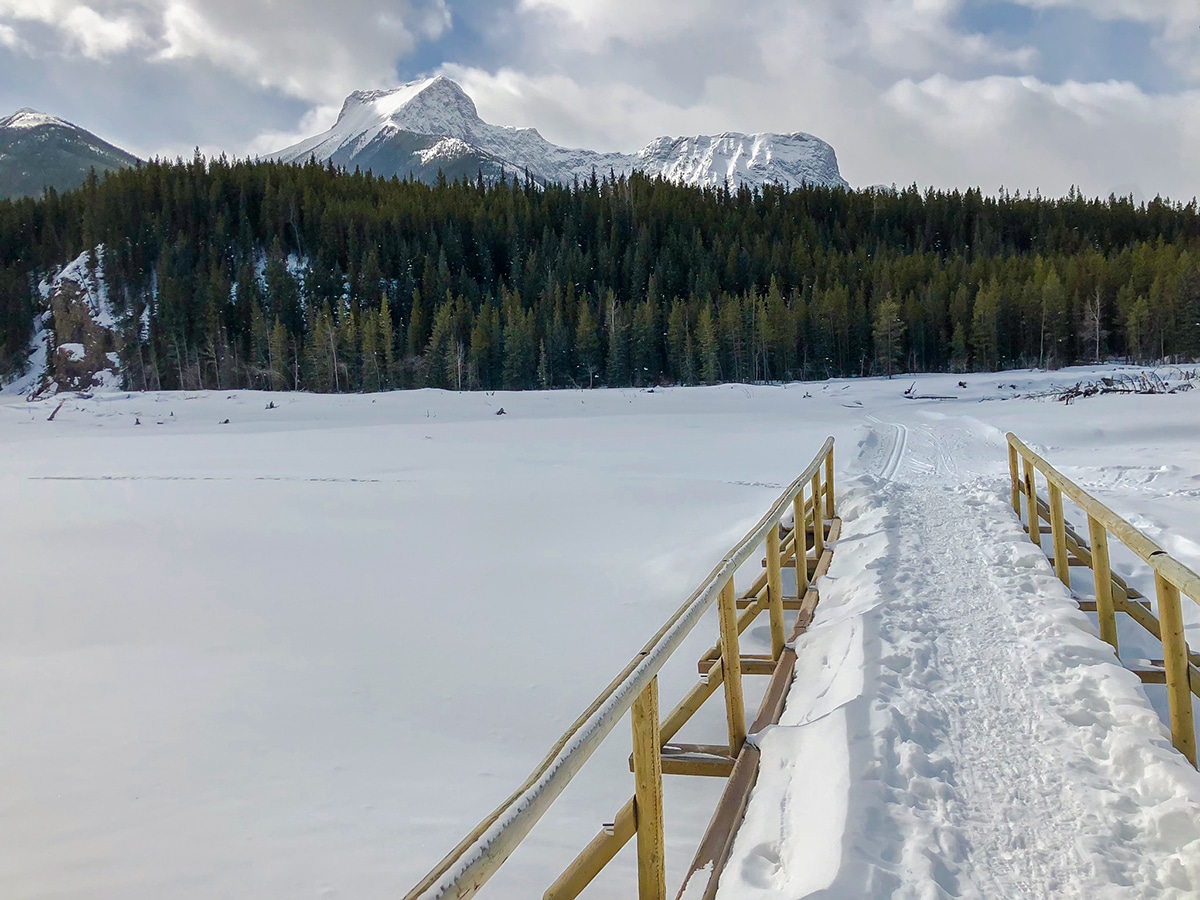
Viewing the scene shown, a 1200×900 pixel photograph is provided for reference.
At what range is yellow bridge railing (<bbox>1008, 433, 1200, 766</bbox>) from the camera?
143 inches

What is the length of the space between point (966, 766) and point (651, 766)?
187 centimetres

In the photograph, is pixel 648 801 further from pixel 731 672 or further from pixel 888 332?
pixel 888 332

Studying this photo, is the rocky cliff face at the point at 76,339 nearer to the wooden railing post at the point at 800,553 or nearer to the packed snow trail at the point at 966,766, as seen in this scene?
the wooden railing post at the point at 800,553

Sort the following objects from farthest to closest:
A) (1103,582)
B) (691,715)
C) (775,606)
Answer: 1. (775,606)
2. (1103,582)
3. (691,715)

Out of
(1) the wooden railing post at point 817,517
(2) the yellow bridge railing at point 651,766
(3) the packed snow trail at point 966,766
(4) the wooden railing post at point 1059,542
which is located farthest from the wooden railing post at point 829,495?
(2) the yellow bridge railing at point 651,766

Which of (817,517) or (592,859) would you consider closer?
(592,859)

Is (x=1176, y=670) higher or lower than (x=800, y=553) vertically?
higher

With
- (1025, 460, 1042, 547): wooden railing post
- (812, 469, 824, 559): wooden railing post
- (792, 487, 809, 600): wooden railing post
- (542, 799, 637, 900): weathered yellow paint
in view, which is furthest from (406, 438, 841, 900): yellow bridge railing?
(1025, 460, 1042, 547): wooden railing post

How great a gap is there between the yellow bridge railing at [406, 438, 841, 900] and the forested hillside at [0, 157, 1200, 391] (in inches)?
2385

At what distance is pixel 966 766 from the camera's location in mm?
3588

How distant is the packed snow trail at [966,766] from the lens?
2.82 meters

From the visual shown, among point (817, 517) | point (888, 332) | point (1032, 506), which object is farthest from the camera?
point (888, 332)

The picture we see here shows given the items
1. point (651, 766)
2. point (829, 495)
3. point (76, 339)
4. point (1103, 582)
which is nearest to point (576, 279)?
point (76, 339)

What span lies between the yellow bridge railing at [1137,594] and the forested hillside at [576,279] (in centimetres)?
5776
